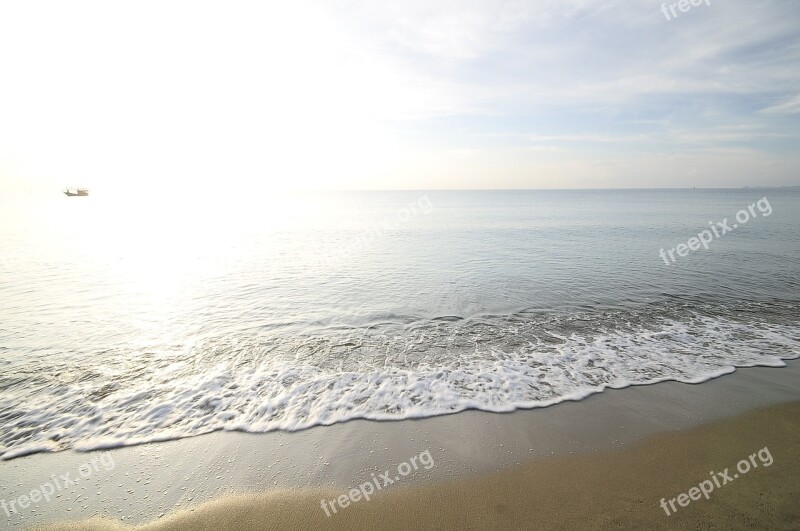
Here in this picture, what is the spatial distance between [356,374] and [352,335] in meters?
2.80

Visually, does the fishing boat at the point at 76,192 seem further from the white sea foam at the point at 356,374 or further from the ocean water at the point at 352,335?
the white sea foam at the point at 356,374

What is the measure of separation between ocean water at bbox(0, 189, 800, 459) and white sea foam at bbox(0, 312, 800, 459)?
0.06 metres

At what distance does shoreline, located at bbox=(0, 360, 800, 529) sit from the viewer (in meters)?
5.43

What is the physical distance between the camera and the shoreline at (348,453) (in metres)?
5.43

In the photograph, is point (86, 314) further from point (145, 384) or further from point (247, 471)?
point (247, 471)

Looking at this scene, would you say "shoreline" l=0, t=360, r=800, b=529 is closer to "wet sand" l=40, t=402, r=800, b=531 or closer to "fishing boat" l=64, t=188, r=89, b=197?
"wet sand" l=40, t=402, r=800, b=531

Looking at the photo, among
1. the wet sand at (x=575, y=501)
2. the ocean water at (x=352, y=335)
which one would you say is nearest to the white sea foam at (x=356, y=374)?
the ocean water at (x=352, y=335)

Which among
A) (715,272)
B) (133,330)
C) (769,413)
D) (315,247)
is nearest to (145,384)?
(133,330)

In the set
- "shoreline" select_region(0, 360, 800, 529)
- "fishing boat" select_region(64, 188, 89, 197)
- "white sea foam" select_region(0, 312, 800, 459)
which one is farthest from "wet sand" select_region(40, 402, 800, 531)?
"fishing boat" select_region(64, 188, 89, 197)

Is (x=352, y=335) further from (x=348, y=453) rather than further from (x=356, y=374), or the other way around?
(x=348, y=453)

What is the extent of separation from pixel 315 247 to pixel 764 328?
28.7 meters

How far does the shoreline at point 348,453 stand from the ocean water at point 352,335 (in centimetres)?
45

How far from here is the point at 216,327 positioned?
12758 mm

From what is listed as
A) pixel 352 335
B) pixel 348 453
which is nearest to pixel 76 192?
pixel 352 335
